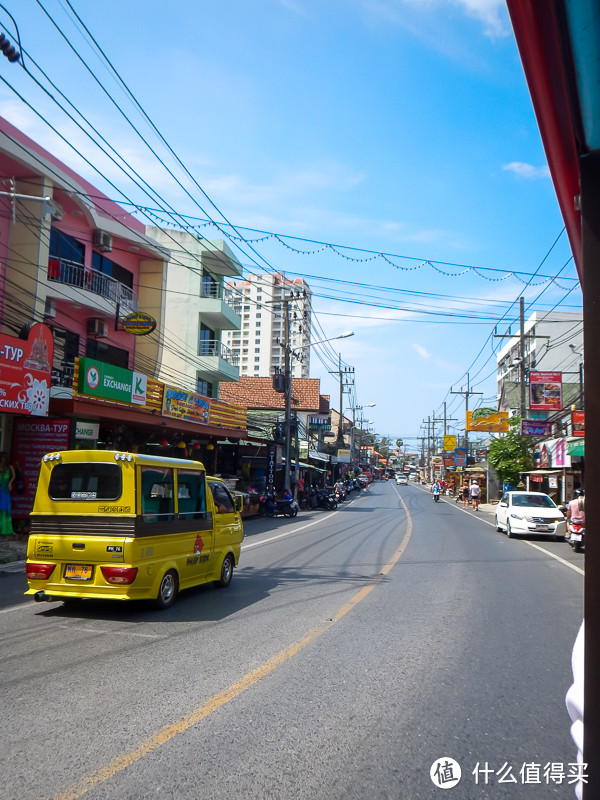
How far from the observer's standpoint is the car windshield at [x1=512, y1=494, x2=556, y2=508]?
22.4 meters

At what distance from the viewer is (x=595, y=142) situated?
2219 mm

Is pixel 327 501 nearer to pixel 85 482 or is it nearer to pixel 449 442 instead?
pixel 85 482

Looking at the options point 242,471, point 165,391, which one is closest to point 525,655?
point 165,391

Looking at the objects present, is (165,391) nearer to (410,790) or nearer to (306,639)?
(306,639)

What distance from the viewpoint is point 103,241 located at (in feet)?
78.4

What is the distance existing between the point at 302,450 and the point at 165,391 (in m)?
23.6

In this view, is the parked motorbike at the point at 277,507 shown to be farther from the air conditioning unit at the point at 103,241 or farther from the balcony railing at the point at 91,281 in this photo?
the air conditioning unit at the point at 103,241

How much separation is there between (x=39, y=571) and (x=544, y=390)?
28885mm

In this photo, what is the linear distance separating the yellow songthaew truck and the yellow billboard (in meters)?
37.2

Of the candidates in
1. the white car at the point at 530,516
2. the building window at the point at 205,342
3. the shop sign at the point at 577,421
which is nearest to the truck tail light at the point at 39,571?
the white car at the point at 530,516

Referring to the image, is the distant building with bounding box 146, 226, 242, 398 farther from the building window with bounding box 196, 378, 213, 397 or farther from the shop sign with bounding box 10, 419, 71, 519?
the shop sign with bounding box 10, 419, 71, 519

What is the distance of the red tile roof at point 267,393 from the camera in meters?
58.0

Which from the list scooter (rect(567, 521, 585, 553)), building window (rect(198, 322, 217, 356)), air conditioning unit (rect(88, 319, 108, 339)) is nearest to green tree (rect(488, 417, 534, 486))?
building window (rect(198, 322, 217, 356))

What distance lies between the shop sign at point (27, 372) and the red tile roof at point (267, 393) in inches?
1586
